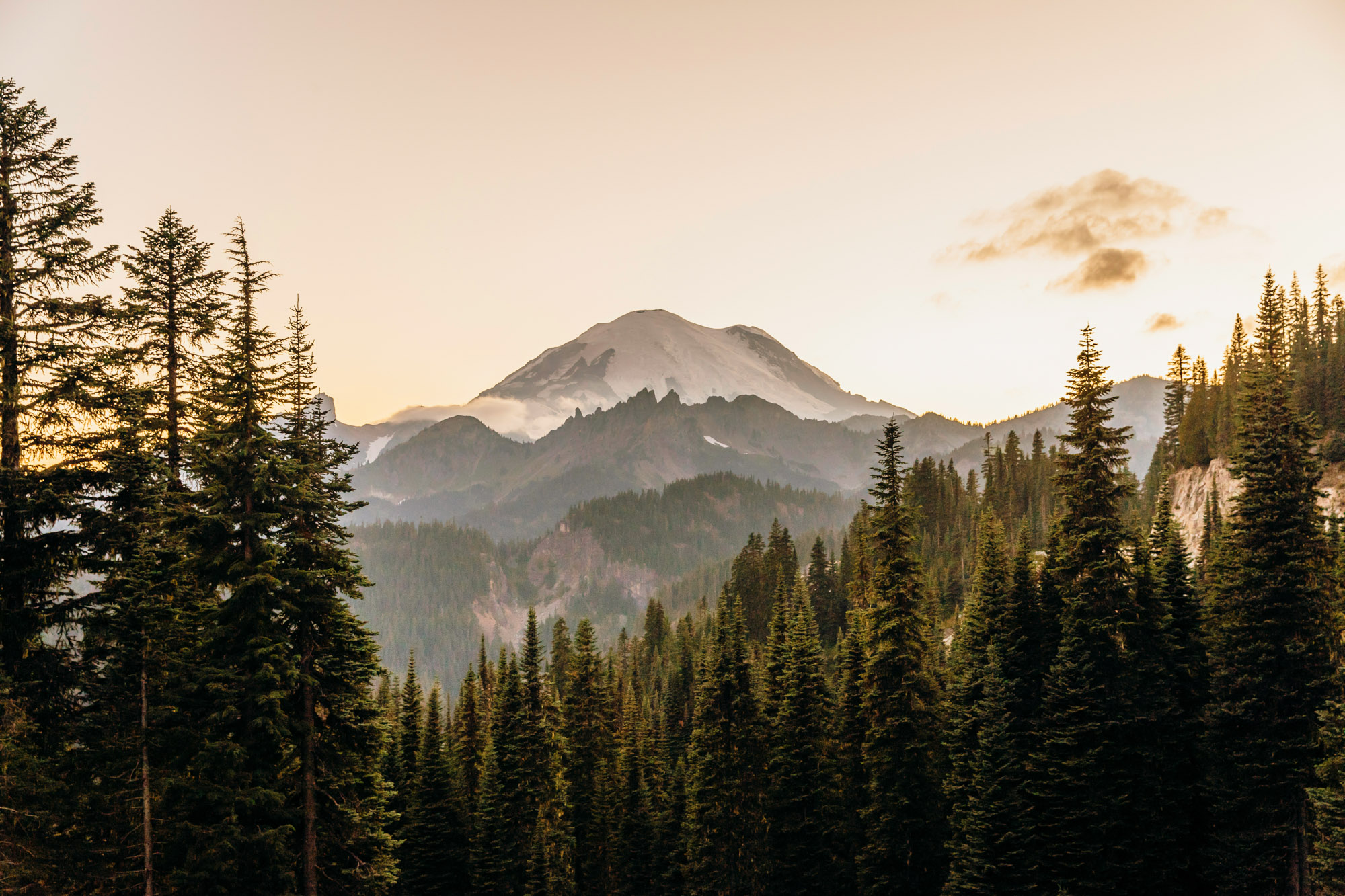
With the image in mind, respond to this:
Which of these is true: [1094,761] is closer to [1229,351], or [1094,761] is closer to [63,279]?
[63,279]

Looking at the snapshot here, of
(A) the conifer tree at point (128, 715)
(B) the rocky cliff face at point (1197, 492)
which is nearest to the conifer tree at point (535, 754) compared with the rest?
(A) the conifer tree at point (128, 715)

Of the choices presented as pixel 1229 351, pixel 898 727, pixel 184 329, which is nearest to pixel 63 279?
pixel 184 329

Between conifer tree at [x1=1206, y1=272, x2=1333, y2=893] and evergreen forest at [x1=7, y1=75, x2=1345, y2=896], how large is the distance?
0.38 ft

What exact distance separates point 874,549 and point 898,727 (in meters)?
6.94

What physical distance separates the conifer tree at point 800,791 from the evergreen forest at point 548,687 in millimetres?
152

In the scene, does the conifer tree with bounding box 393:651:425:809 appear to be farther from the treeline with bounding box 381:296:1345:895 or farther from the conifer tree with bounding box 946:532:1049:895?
the conifer tree with bounding box 946:532:1049:895

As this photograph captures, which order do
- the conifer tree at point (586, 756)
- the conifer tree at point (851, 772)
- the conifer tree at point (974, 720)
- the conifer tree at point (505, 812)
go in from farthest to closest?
1. the conifer tree at point (586, 756)
2. the conifer tree at point (505, 812)
3. the conifer tree at point (851, 772)
4. the conifer tree at point (974, 720)

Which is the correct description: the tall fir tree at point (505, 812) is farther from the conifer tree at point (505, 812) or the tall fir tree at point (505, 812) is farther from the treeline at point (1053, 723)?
the treeline at point (1053, 723)

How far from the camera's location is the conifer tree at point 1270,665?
2728 cm

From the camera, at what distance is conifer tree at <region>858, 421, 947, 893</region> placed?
3259 cm

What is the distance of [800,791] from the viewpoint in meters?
38.2

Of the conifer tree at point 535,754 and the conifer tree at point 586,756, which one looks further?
the conifer tree at point 586,756

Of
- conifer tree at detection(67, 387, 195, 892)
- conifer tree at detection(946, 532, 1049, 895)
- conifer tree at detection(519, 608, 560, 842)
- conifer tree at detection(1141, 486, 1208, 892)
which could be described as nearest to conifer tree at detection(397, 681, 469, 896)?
conifer tree at detection(519, 608, 560, 842)

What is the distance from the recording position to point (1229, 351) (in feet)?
362
